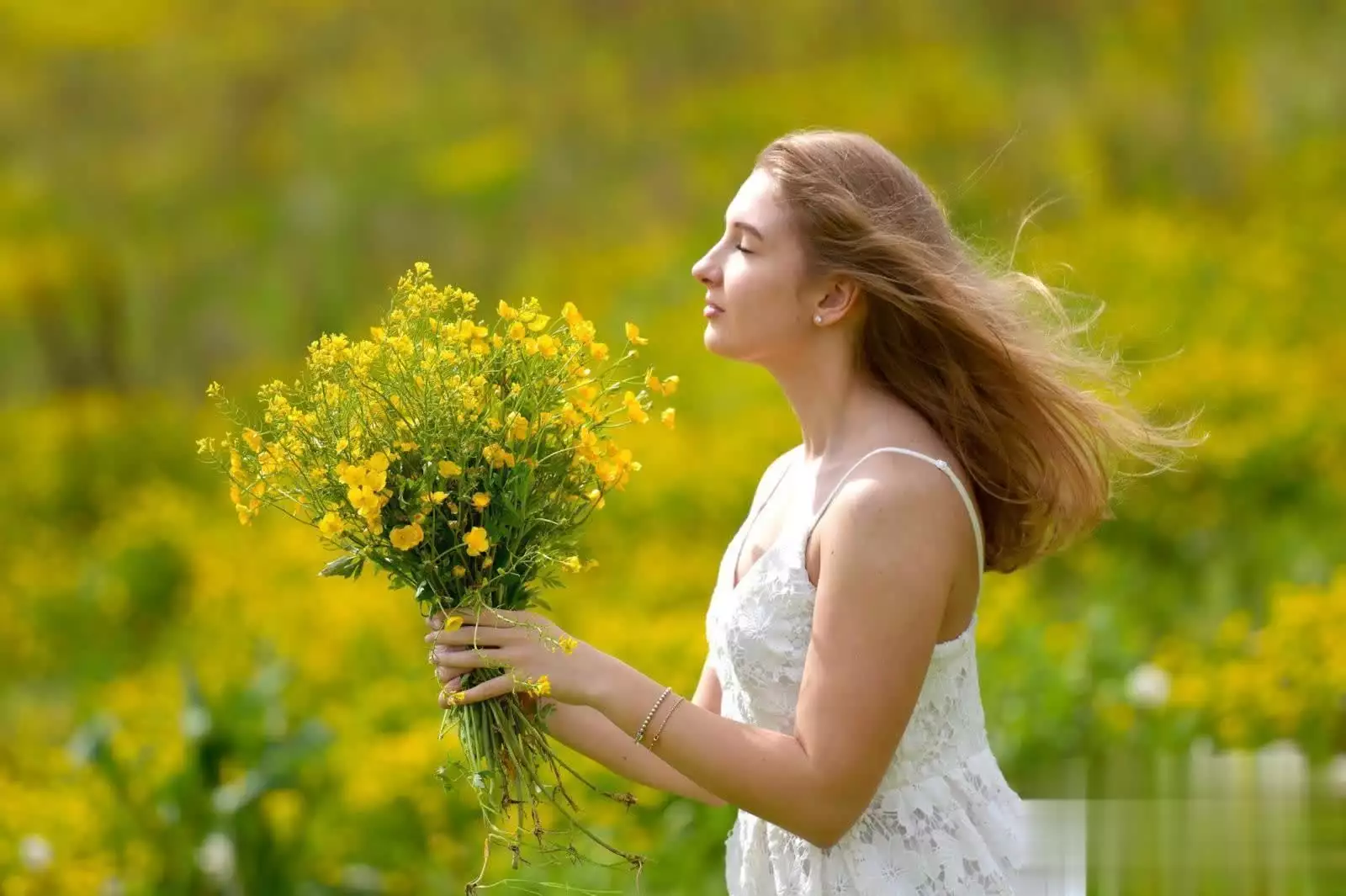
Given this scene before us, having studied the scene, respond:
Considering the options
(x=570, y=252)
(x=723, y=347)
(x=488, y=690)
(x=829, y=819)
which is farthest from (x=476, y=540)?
(x=570, y=252)

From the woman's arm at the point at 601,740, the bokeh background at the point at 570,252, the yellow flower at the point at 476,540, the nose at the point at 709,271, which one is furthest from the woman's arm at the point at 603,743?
the bokeh background at the point at 570,252

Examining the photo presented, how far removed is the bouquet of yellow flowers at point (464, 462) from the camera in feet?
5.62

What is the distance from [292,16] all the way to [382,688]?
431cm

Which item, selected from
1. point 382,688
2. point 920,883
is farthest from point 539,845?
point 382,688

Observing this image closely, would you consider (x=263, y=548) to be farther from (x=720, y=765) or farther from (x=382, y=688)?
(x=720, y=765)

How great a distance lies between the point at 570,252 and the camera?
7.55 m

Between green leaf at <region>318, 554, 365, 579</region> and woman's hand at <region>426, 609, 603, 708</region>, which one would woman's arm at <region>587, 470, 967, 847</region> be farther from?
green leaf at <region>318, 554, 365, 579</region>

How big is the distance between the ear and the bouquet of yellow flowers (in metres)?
0.21

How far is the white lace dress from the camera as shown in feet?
5.92

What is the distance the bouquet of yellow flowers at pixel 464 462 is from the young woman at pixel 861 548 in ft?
0.26

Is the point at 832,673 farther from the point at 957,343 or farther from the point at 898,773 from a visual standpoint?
the point at 957,343

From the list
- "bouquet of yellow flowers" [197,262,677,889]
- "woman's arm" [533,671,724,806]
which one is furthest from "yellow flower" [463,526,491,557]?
"woman's arm" [533,671,724,806]

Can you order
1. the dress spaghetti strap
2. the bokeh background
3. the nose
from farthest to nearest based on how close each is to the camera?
the bokeh background, the nose, the dress spaghetti strap

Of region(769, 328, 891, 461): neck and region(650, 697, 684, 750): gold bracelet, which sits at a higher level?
region(769, 328, 891, 461): neck
